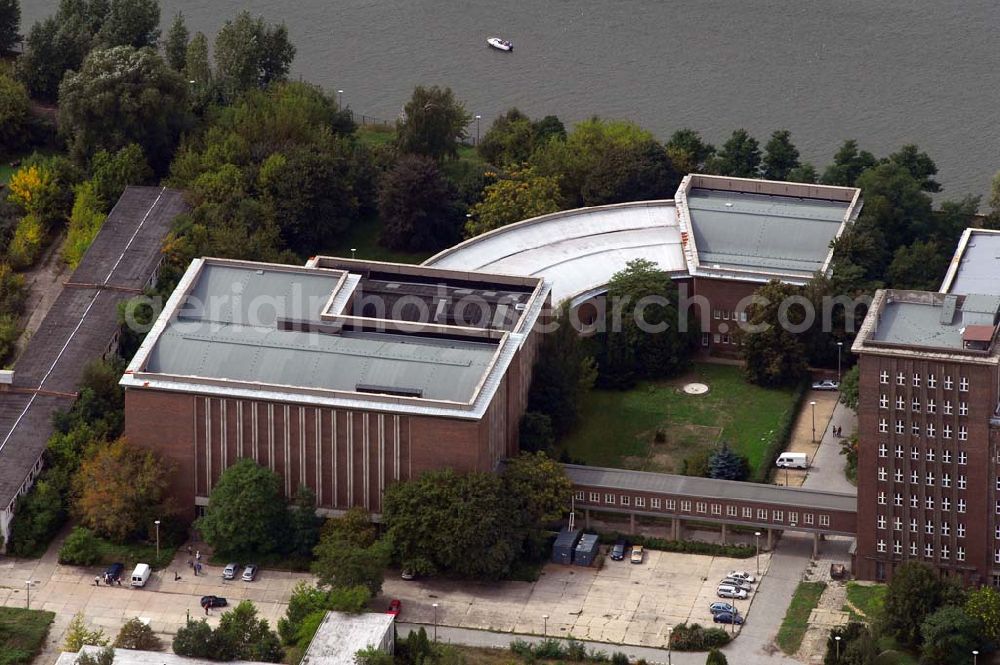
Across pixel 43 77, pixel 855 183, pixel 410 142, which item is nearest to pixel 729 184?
pixel 855 183

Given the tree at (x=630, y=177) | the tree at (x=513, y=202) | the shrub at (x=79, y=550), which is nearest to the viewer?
the shrub at (x=79, y=550)

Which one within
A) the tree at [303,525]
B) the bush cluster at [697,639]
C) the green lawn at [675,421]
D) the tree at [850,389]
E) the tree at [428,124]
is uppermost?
the tree at [428,124]

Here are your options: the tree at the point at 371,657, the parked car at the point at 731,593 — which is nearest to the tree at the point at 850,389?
the parked car at the point at 731,593

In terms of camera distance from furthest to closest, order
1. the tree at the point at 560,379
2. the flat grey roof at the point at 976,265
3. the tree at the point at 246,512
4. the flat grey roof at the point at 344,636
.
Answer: the tree at the point at 560,379 < the flat grey roof at the point at 976,265 < the tree at the point at 246,512 < the flat grey roof at the point at 344,636

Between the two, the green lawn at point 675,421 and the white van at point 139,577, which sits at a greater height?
the green lawn at point 675,421

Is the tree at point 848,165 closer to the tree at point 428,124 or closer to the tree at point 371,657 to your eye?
the tree at point 428,124

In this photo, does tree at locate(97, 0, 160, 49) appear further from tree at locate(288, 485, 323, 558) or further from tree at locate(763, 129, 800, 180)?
tree at locate(288, 485, 323, 558)

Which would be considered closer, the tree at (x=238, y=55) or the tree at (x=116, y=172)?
the tree at (x=116, y=172)

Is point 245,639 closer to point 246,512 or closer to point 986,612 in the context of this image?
point 246,512
